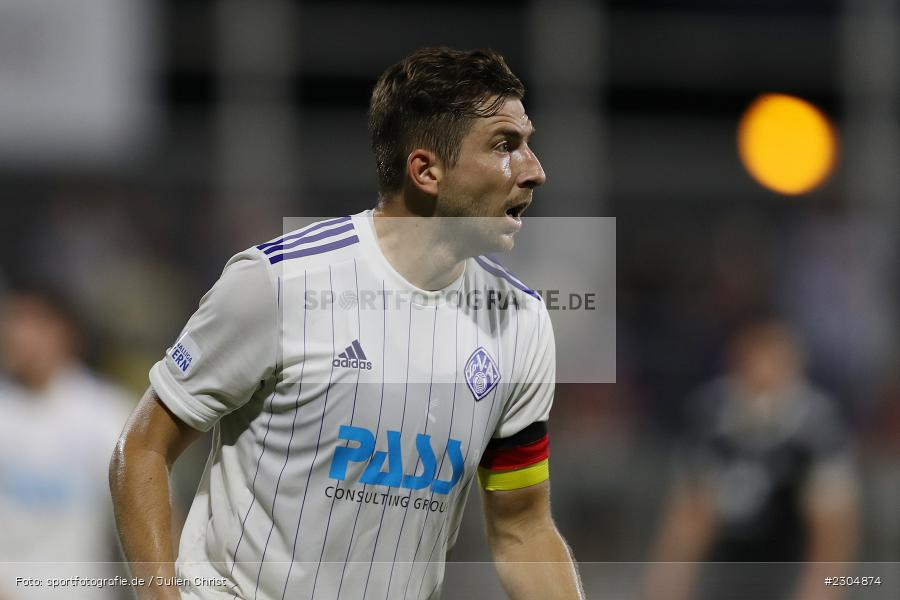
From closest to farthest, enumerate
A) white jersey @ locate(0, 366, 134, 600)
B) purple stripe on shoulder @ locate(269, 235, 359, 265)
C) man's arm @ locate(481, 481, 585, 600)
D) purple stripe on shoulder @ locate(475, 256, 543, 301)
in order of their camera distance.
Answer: purple stripe on shoulder @ locate(269, 235, 359, 265), man's arm @ locate(481, 481, 585, 600), purple stripe on shoulder @ locate(475, 256, 543, 301), white jersey @ locate(0, 366, 134, 600)

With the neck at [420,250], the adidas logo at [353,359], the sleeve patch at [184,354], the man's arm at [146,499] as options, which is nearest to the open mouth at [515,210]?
the neck at [420,250]

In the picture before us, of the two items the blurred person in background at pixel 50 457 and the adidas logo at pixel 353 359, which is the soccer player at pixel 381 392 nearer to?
the adidas logo at pixel 353 359

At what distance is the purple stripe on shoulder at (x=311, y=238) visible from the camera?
10.5ft

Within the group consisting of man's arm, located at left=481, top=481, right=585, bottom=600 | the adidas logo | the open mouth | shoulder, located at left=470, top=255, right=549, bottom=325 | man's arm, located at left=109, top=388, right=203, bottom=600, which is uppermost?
the open mouth

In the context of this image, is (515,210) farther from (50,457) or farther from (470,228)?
(50,457)

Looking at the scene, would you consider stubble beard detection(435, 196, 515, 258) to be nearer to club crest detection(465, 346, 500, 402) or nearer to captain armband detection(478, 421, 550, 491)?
club crest detection(465, 346, 500, 402)

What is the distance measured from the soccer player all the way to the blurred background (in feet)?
10.3

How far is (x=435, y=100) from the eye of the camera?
11.1 ft

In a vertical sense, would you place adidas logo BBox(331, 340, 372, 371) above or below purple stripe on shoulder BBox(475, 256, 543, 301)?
below

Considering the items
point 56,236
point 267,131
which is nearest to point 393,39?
point 267,131

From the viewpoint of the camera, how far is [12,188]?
982 centimetres

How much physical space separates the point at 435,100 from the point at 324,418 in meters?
1.00

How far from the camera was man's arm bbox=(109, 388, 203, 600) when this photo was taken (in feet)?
9.91

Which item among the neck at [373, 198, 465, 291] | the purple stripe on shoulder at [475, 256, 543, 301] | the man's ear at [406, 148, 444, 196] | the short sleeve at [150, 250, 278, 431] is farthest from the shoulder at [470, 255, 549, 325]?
the short sleeve at [150, 250, 278, 431]
